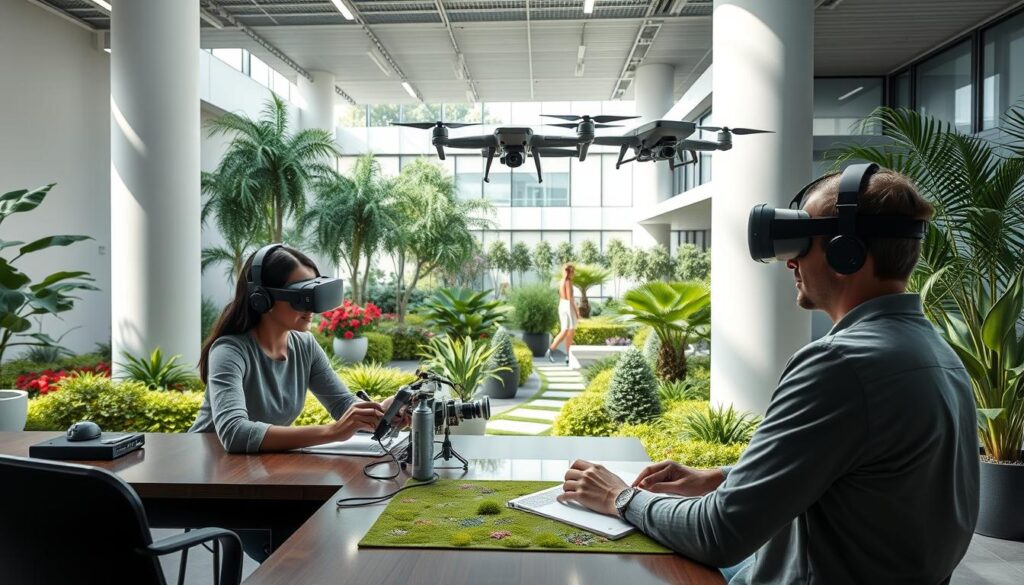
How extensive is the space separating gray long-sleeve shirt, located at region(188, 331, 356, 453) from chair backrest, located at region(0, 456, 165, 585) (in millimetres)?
1074

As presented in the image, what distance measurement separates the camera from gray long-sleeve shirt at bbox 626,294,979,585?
4.33ft

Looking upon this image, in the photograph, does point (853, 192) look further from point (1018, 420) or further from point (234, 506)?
point (1018, 420)

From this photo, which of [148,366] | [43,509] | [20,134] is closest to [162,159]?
[148,366]

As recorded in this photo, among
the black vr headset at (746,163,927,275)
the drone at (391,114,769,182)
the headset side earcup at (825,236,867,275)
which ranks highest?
the drone at (391,114,769,182)

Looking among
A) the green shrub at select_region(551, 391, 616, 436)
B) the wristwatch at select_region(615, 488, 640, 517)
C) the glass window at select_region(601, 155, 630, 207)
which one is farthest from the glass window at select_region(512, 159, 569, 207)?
the wristwatch at select_region(615, 488, 640, 517)

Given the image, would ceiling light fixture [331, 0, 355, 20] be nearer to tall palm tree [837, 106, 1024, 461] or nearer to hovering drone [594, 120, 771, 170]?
tall palm tree [837, 106, 1024, 461]

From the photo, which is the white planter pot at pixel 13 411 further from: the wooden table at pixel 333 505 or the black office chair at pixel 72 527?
the black office chair at pixel 72 527

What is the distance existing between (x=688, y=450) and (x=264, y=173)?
8.33m

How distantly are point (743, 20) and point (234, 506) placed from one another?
4723 mm

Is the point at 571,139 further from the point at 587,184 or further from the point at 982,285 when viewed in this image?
the point at 587,184

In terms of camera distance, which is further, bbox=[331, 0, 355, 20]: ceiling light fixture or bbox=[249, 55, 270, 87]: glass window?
bbox=[249, 55, 270, 87]: glass window

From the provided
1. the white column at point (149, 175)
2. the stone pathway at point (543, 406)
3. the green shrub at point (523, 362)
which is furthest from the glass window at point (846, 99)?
the white column at point (149, 175)

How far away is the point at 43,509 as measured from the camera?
4.51ft

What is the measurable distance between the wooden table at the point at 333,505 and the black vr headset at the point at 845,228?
678 millimetres
